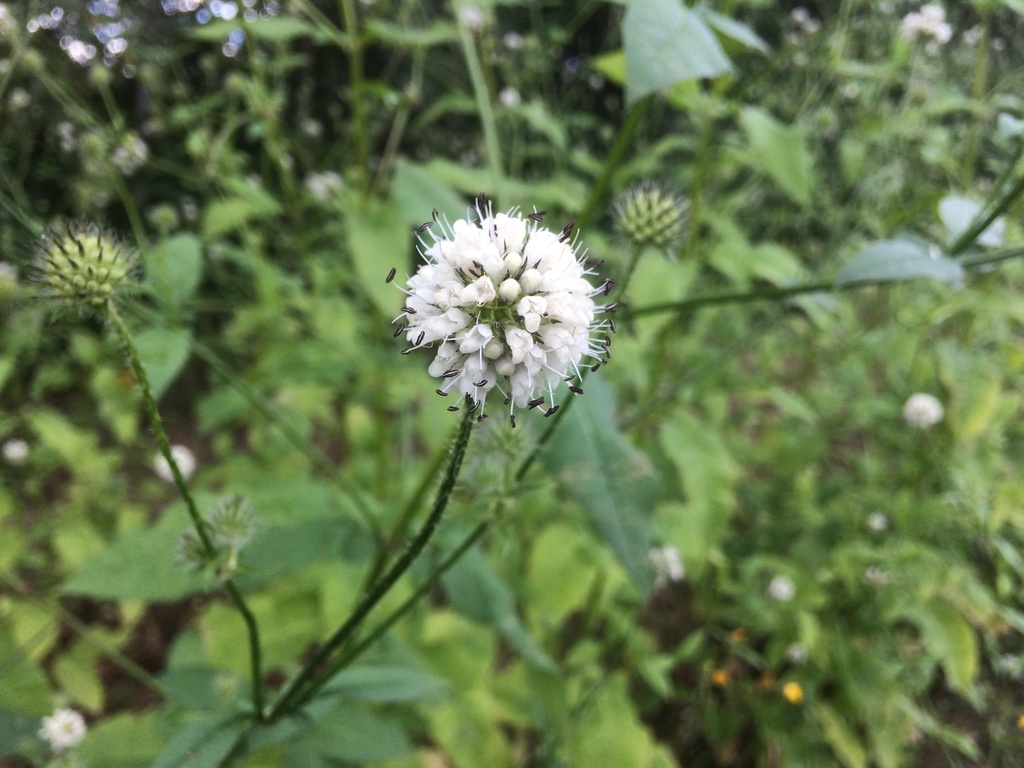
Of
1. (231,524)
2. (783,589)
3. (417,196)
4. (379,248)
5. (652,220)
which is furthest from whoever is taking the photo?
(783,589)

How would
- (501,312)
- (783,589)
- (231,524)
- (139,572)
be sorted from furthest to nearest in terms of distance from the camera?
(783,589)
(139,572)
(231,524)
(501,312)

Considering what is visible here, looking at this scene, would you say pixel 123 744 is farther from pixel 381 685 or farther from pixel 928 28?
pixel 928 28

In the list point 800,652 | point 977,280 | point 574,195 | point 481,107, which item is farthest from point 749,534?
point 481,107

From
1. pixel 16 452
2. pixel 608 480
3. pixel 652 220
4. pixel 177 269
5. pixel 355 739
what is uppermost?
pixel 16 452

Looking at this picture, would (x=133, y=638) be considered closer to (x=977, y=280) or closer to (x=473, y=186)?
(x=473, y=186)

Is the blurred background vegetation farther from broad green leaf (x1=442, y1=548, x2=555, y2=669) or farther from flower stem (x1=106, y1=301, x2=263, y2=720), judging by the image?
flower stem (x1=106, y1=301, x2=263, y2=720)

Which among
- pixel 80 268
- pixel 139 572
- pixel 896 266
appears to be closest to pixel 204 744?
pixel 139 572
